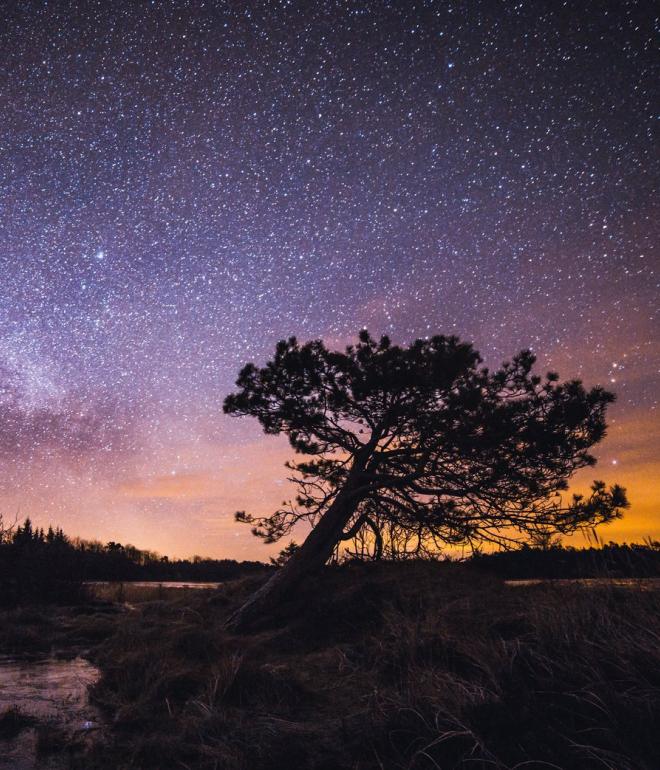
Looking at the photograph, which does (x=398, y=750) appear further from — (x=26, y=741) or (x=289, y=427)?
(x=289, y=427)

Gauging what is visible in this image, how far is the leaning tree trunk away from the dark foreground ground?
7.05ft

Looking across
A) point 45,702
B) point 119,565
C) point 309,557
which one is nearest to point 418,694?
point 45,702

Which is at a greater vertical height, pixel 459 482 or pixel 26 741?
pixel 459 482

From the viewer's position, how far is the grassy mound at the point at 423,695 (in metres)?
2.78

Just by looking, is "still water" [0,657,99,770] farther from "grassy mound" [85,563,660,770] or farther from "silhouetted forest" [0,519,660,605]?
"silhouetted forest" [0,519,660,605]

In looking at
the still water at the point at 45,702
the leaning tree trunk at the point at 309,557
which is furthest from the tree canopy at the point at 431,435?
the still water at the point at 45,702

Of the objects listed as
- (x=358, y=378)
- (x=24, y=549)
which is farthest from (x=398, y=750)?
(x=24, y=549)

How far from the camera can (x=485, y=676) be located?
4078 mm

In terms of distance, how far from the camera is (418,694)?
3670 mm

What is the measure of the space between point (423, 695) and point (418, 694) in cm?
5

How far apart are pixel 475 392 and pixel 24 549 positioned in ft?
63.8

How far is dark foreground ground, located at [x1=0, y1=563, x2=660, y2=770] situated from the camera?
9.13 feet

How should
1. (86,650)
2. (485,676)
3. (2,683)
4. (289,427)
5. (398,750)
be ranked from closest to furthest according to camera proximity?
(398,750) → (485,676) → (2,683) → (86,650) → (289,427)

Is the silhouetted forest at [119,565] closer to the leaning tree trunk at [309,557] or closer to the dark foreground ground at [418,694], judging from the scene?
the dark foreground ground at [418,694]
